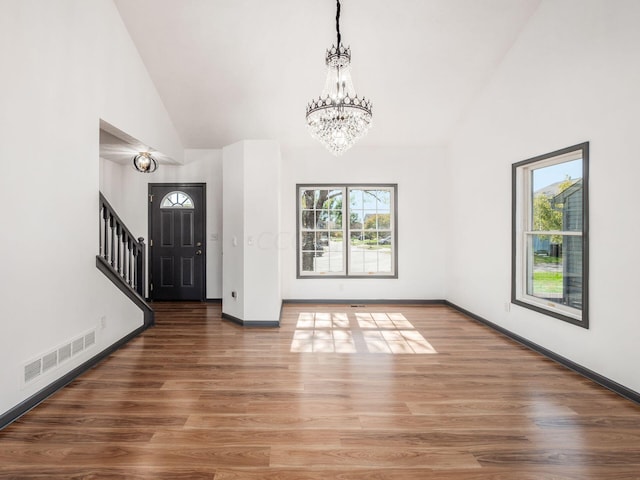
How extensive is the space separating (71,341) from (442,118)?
5.62m

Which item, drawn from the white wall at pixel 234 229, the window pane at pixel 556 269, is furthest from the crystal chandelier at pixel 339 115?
the window pane at pixel 556 269

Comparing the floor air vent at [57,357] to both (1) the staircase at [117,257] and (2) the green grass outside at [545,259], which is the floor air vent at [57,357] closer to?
(1) the staircase at [117,257]

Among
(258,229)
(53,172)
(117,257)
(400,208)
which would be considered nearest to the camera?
(53,172)

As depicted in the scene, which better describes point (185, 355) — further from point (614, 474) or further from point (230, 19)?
point (230, 19)

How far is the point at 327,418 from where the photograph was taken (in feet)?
8.00

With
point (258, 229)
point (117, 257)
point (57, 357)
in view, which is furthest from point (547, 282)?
point (117, 257)

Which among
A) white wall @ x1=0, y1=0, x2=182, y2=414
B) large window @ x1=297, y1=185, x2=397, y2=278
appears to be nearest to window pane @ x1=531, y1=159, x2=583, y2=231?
large window @ x1=297, y1=185, x2=397, y2=278

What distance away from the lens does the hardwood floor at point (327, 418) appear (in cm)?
194

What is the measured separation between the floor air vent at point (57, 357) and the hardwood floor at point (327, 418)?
25 centimetres

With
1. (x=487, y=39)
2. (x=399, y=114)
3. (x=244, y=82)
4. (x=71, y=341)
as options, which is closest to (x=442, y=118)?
(x=399, y=114)

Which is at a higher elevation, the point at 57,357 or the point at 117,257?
the point at 117,257

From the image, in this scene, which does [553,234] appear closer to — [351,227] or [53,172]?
[351,227]

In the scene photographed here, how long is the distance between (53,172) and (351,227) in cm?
448

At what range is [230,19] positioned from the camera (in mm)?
3973
